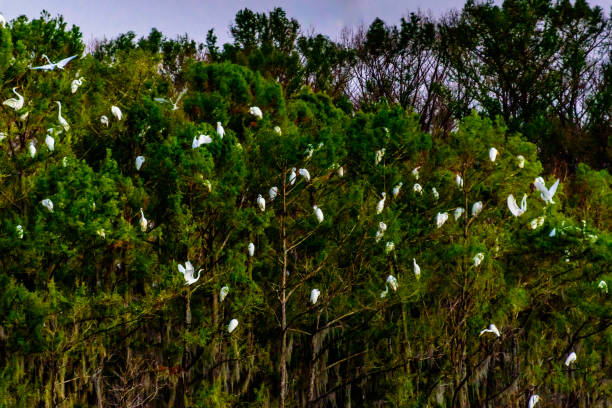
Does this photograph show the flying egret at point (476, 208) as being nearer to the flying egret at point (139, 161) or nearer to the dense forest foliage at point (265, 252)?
the dense forest foliage at point (265, 252)

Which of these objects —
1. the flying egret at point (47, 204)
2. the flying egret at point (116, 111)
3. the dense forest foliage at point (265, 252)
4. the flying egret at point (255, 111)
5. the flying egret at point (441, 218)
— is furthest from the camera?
the flying egret at point (255, 111)

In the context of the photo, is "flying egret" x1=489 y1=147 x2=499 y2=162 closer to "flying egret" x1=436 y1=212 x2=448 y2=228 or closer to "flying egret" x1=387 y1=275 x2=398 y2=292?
"flying egret" x1=436 y1=212 x2=448 y2=228

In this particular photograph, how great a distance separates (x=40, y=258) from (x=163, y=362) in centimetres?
278

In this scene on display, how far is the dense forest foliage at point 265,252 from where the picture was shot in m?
7.69

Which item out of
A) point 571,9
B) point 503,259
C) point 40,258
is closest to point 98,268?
point 40,258

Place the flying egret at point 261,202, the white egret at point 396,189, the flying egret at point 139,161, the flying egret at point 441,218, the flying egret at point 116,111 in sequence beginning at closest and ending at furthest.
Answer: the flying egret at point 261,202 < the flying egret at point 139,161 < the flying egret at point 441,218 < the flying egret at point 116,111 < the white egret at point 396,189

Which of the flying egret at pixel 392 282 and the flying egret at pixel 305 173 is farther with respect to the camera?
the flying egret at pixel 392 282

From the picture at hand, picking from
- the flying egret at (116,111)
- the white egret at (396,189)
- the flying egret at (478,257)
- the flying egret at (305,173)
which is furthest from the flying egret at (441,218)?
the flying egret at (116,111)

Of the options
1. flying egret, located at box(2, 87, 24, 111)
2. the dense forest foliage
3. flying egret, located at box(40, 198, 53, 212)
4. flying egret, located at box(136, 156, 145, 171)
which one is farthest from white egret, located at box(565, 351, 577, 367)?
flying egret, located at box(2, 87, 24, 111)

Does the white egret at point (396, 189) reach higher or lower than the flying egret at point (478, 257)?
higher

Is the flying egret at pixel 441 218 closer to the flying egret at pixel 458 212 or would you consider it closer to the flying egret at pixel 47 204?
the flying egret at pixel 458 212

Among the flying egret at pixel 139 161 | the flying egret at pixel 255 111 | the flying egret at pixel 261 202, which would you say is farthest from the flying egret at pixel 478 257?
the flying egret at pixel 139 161

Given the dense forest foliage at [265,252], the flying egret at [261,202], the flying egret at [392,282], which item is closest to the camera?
the dense forest foliage at [265,252]

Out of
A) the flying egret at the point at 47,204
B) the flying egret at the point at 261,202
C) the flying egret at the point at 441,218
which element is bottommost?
the flying egret at the point at 47,204
